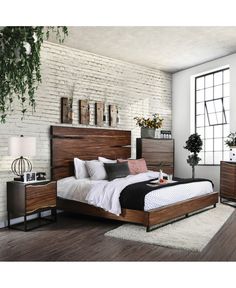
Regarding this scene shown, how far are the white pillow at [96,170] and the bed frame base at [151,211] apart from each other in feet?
2.03

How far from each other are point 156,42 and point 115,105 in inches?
62.9

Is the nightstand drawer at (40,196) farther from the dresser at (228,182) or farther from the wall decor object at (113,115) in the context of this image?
the dresser at (228,182)

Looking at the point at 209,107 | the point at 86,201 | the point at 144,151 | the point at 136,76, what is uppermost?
the point at 136,76

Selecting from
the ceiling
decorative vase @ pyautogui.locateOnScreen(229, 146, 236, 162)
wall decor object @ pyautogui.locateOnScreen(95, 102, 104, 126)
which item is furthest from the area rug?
the ceiling

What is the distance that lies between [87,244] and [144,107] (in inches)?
175

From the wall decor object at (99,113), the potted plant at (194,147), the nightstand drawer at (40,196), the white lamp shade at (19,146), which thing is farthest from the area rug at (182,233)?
the wall decor object at (99,113)

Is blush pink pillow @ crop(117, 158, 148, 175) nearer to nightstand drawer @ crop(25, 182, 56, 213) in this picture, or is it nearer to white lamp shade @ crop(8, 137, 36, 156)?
nightstand drawer @ crop(25, 182, 56, 213)

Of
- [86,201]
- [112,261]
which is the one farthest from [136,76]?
[112,261]

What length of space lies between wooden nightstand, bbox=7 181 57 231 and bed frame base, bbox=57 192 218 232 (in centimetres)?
39

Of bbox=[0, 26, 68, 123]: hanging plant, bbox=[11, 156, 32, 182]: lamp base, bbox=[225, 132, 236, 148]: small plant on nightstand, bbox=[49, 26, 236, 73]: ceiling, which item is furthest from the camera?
bbox=[225, 132, 236, 148]: small plant on nightstand

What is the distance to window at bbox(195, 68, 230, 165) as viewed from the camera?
7426mm

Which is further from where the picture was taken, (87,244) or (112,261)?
(87,244)
